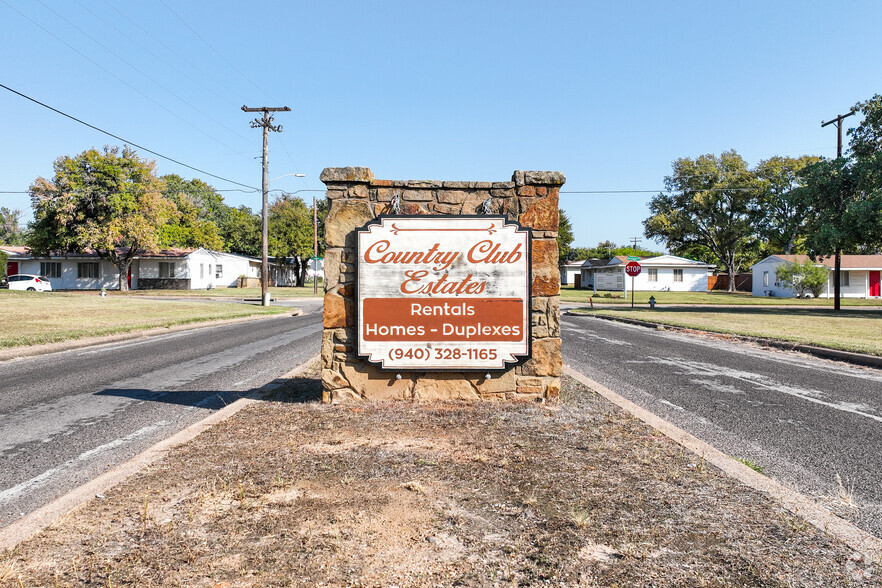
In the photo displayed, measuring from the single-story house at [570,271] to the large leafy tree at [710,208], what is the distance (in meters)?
12.0

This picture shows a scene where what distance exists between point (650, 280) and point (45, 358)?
61.7m

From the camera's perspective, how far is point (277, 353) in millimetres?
11883

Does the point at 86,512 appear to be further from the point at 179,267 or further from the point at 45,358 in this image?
the point at 179,267

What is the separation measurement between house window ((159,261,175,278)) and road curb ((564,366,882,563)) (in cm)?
5368

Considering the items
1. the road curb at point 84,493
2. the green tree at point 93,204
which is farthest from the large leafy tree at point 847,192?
the green tree at point 93,204

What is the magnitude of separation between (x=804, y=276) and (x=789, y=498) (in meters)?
47.1

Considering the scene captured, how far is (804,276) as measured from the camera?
42.9 metres

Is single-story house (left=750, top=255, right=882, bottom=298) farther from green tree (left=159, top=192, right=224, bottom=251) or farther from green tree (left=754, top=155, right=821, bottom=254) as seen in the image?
green tree (left=159, top=192, right=224, bottom=251)

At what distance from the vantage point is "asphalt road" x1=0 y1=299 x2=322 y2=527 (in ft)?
14.7

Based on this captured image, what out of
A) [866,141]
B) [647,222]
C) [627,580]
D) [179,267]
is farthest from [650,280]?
[627,580]

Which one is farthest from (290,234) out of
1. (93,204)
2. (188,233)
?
(93,204)

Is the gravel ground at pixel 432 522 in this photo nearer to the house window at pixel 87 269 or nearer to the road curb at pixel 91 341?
the road curb at pixel 91 341

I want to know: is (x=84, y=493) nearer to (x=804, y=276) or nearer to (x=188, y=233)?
(x=804, y=276)

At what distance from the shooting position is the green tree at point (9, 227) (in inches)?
4065
